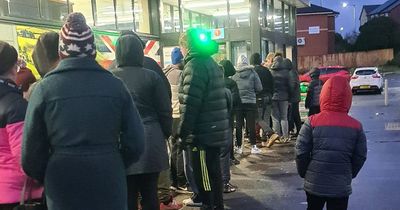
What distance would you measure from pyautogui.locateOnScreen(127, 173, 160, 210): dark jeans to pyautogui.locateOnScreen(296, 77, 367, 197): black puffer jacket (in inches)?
48.6

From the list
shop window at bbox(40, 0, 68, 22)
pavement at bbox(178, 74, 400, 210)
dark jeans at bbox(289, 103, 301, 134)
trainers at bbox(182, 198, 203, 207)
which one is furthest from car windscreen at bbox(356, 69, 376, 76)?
trainers at bbox(182, 198, 203, 207)

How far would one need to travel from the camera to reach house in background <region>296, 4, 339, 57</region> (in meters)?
57.7

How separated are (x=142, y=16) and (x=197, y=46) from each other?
11.6m

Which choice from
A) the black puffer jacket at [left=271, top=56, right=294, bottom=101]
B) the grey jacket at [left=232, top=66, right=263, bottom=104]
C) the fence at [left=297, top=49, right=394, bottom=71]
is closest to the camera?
the grey jacket at [left=232, top=66, right=263, bottom=104]

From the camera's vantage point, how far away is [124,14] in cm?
1527

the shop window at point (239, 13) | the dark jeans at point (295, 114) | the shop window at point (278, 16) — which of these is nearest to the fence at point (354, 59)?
the shop window at point (278, 16)

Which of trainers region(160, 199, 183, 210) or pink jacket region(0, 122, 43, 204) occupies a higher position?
pink jacket region(0, 122, 43, 204)

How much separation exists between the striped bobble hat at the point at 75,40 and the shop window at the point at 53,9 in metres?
8.83

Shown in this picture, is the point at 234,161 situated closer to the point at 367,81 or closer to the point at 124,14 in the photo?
the point at 124,14

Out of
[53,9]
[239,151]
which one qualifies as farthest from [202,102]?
[53,9]

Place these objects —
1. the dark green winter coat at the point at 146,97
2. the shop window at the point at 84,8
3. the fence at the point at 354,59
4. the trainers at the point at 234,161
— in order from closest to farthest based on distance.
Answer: the dark green winter coat at the point at 146,97 < the trainers at the point at 234,161 < the shop window at the point at 84,8 < the fence at the point at 354,59

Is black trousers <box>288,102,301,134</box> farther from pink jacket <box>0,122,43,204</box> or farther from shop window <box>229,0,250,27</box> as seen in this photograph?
pink jacket <box>0,122,43,204</box>

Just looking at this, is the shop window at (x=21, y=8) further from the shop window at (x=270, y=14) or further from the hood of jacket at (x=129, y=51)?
the shop window at (x=270, y=14)

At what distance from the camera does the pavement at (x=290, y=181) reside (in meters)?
6.18
